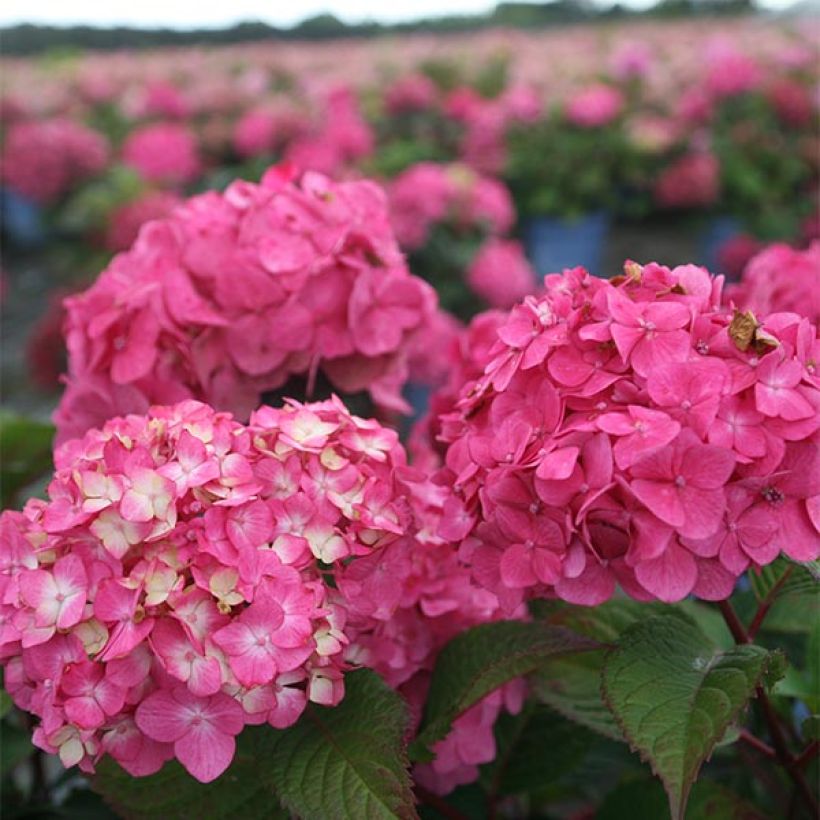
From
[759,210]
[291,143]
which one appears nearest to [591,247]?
[759,210]

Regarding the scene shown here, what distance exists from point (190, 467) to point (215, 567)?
8 centimetres

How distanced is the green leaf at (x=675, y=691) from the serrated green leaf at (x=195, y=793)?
27 cm

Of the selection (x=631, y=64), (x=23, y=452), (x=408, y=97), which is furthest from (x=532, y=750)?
(x=631, y=64)

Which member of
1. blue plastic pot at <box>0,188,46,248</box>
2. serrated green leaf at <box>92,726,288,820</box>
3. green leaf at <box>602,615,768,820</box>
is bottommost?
blue plastic pot at <box>0,188,46,248</box>

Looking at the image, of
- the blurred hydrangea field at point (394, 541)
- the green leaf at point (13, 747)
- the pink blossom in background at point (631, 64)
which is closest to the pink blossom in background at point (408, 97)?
the pink blossom in background at point (631, 64)

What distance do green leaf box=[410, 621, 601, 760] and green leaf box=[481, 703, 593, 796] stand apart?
0.16m

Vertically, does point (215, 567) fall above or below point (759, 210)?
above

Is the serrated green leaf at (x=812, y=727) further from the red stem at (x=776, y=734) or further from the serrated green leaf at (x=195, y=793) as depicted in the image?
the serrated green leaf at (x=195, y=793)

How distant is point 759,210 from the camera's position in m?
5.38

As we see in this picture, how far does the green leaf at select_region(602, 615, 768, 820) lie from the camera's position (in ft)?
2.14

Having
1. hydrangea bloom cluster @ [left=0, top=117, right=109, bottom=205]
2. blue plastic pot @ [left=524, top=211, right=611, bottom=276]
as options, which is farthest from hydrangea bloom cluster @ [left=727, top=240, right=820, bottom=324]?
hydrangea bloom cluster @ [left=0, top=117, right=109, bottom=205]

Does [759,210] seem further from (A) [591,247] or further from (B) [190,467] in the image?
(B) [190,467]

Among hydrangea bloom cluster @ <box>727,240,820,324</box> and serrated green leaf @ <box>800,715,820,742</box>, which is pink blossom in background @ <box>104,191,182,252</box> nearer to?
hydrangea bloom cluster @ <box>727,240,820,324</box>

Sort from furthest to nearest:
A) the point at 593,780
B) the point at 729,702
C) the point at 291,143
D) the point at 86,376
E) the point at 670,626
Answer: the point at 291,143, the point at 593,780, the point at 86,376, the point at 670,626, the point at 729,702
